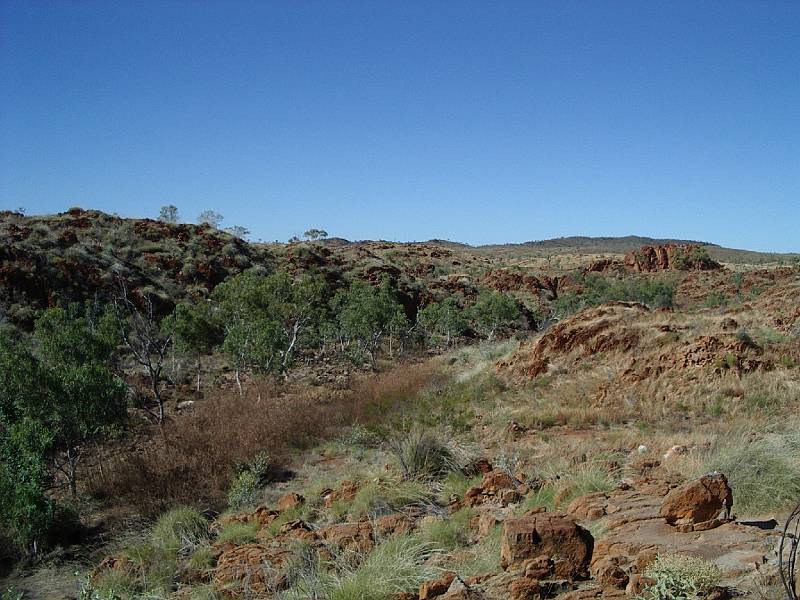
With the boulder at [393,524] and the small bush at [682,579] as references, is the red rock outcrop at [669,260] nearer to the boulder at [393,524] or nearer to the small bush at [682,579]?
the boulder at [393,524]

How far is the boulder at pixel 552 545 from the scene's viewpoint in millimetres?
3738

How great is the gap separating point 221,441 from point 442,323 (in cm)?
2748

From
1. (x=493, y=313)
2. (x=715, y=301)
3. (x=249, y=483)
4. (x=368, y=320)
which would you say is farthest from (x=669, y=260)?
(x=249, y=483)

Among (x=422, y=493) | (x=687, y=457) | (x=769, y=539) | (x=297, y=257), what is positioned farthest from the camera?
(x=297, y=257)

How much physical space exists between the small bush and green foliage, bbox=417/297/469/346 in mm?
32590

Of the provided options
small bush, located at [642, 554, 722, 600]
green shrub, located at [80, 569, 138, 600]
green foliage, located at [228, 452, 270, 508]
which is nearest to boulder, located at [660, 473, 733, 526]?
small bush, located at [642, 554, 722, 600]

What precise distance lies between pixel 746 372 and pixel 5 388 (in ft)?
48.2

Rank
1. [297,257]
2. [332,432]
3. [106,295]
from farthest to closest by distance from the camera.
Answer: [297,257]
[106,295]
[332,432]

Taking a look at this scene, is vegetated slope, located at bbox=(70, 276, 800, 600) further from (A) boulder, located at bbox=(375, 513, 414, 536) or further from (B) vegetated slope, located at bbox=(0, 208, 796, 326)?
(B) vegetated slope, located at bbox=(0, 208, 796, 326)

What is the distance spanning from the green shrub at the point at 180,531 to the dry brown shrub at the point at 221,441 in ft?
3.82

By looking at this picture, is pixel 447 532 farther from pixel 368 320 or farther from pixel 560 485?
pixel 368 320

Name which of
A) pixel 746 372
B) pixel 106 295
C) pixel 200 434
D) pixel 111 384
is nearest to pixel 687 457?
pixel 746 372

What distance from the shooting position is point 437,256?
234ft

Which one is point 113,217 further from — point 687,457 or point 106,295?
point 687,457
